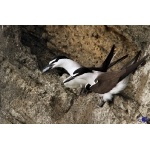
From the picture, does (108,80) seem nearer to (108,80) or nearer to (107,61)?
(108,80)

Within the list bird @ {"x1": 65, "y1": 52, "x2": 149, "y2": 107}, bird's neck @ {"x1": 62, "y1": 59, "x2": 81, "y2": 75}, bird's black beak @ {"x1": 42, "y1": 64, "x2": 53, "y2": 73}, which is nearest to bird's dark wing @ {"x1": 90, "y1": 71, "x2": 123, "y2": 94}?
bird @ {"x1": 65, "y1": 52, "x2": 149, "y2": 107}

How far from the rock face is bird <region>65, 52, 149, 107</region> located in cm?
4

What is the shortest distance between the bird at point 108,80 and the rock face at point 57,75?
4cm

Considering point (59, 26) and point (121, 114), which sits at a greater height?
point (59, 26)

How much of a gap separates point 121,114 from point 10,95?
729 mm

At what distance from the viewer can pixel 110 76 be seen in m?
4.64

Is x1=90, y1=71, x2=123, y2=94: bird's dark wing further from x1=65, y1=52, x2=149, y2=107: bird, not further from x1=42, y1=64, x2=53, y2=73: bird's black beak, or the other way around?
x1=42, y1=64, x2=53, y2=73: bird's black beak

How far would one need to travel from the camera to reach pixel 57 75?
15.6ft

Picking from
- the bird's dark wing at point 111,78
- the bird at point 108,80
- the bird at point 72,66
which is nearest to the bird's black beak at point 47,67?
the bird at point 72,66

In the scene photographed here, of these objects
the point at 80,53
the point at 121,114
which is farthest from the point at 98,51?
the point at 121,114

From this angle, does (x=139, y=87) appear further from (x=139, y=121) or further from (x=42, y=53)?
(x=42, y=53)

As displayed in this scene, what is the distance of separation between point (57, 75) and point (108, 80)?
1.12ft

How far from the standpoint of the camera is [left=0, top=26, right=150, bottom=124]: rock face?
467cm

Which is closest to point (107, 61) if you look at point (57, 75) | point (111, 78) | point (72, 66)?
point (111, 78)
